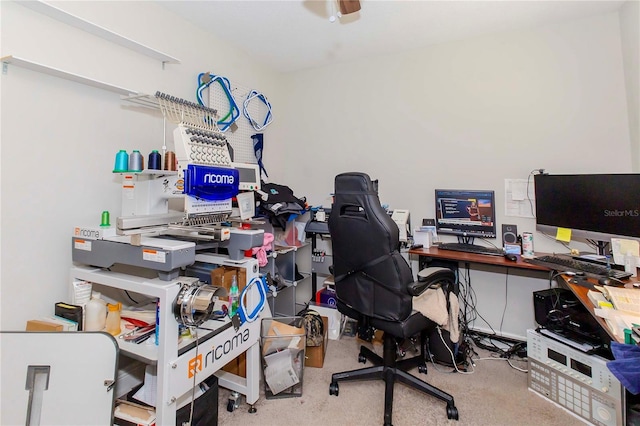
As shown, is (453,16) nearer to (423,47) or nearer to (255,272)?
(423,47)

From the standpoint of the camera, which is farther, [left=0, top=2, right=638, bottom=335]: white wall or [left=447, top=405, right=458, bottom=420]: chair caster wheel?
[left=447, top=405, right=458, bottom=420]: chair caster wheel

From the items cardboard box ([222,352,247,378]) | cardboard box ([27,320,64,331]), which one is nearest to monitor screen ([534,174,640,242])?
cardboard box ([222,352,247,378])

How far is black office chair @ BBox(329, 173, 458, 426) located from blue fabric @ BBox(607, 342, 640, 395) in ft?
2.59

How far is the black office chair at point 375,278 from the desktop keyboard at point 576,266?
678mm

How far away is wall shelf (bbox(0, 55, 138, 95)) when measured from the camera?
144 centimetres

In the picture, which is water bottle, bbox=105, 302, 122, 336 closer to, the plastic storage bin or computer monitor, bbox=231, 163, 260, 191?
the plastic storage bin

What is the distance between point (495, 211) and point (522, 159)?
48cm

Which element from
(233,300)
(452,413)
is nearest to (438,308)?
(452,413)

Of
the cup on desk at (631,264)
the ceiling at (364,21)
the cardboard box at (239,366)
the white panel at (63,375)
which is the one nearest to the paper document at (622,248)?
the cup on desk at (631,264)

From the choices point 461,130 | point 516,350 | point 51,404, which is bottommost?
point 516,350

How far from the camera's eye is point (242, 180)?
237 cm

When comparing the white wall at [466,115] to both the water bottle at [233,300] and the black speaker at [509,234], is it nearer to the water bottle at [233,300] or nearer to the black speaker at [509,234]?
the black speaker at [509,234]

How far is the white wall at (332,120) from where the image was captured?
1.55m

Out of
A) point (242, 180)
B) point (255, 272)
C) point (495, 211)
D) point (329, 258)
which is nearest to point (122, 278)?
point (255, 272)
